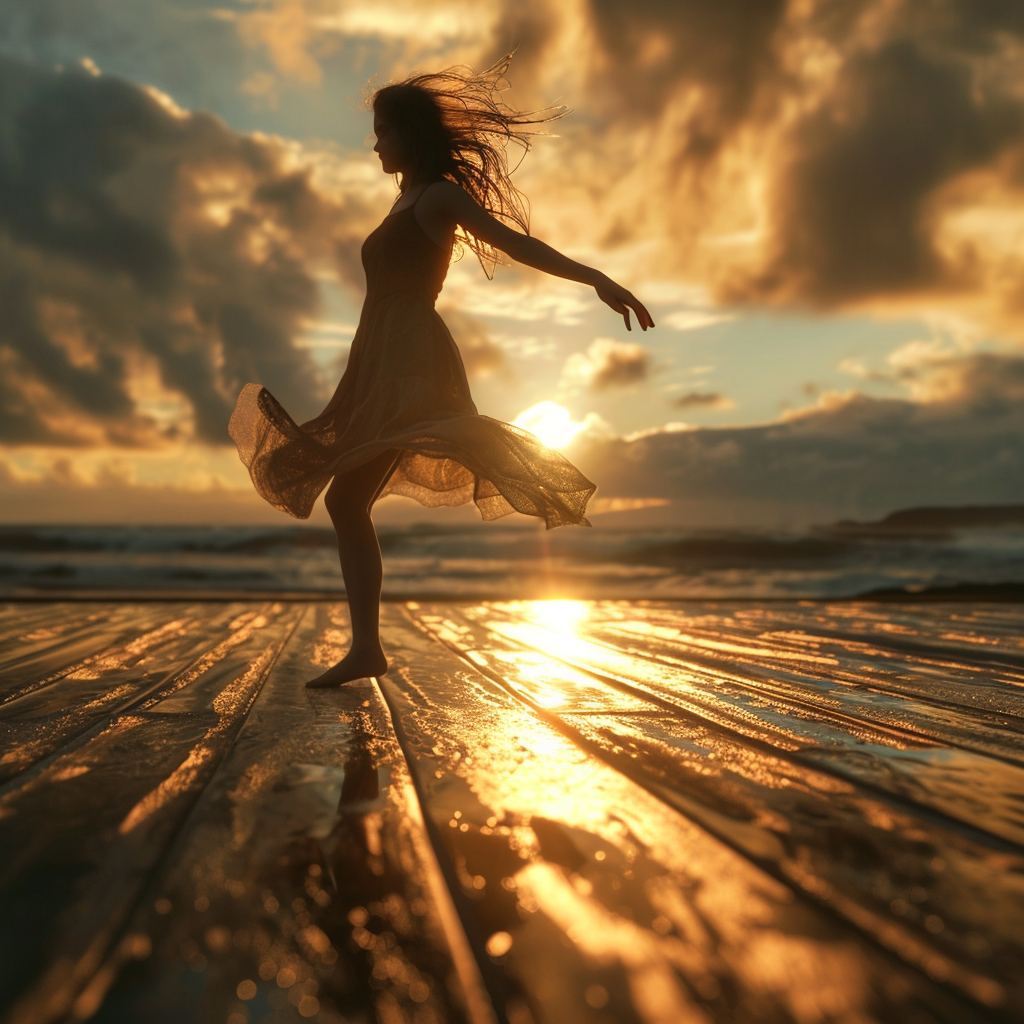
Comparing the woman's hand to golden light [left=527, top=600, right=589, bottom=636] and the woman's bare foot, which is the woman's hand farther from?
golden light [left=527, top=600, right=589, bottom=636]

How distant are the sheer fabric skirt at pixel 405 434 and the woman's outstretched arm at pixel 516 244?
221 millimetres

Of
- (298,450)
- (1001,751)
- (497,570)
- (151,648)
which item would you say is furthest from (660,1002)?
(497,570)

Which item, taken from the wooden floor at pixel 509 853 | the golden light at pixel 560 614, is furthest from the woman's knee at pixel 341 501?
the golden light at pixel 560 614

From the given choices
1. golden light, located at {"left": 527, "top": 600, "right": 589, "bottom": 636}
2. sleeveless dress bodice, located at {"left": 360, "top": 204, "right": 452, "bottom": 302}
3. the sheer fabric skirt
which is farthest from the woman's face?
golden light, located at {"left": 527, "top": 600, "right": 589, "bottom": 636}

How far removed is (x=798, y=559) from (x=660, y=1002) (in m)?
12.5

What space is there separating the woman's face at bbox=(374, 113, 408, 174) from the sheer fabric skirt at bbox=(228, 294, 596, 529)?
0.40 m

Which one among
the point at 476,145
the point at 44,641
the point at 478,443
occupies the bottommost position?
the point at 44,641

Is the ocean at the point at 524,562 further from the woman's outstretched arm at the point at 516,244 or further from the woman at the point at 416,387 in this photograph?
the woman's outstretched arm at the point at 516,244

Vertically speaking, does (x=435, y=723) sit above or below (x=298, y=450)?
below

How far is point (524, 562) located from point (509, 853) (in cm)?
1091

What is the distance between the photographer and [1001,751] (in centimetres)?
124

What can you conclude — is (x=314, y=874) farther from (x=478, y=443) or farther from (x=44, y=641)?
(x=44, y=641)

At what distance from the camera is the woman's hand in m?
1.74

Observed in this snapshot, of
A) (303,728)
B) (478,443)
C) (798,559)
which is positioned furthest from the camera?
(798,559)
